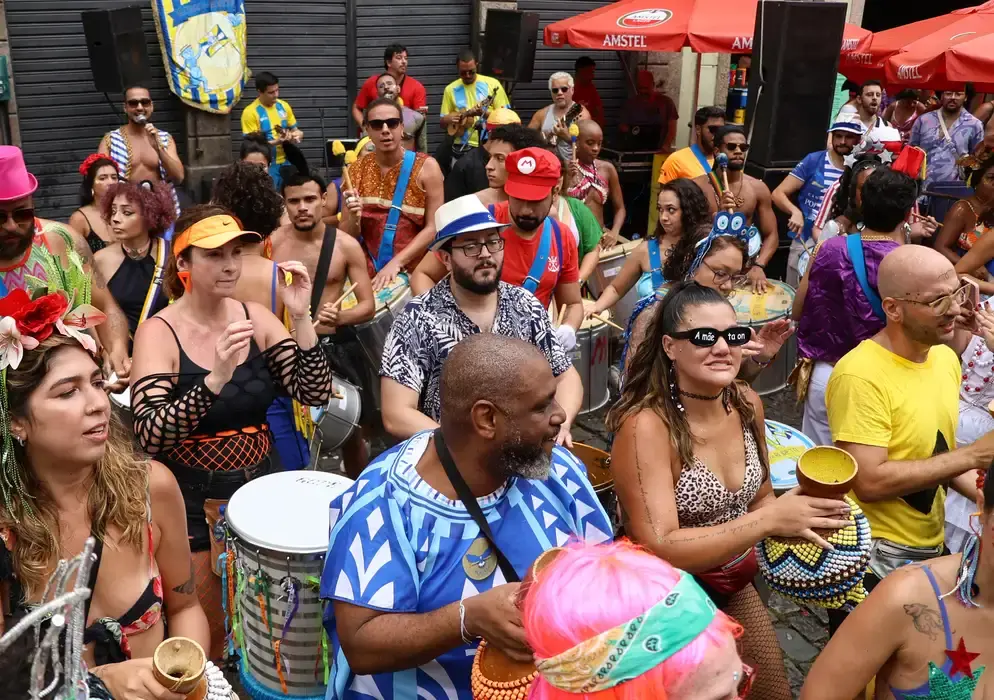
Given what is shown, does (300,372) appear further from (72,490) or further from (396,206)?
(396,206)

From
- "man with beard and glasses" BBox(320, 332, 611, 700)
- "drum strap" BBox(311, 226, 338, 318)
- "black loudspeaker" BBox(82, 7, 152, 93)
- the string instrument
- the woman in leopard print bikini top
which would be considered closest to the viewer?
"man with beard and glasses" BBox(320, 332, 611, 700)

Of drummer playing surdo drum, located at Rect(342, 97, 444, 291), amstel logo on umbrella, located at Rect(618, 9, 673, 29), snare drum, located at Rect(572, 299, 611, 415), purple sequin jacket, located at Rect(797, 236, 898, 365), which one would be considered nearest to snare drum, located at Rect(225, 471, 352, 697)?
purple sequin jacket, located at Rect(797, 236, 898, 365)

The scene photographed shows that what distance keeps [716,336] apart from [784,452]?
3.89ft

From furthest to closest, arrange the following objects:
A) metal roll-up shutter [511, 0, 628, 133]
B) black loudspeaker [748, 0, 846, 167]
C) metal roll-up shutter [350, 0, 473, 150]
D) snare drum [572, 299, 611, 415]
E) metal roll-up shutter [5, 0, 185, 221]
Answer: metal roll-up shutter [511, 0, 628, 133], metal roll-up shutter [350, 0, 473, 150], metal roll-up shutter [5, 0, 185, 221], black loudspeaker [748, 0, 846, 167], snare drum [572, 299, 611, 415]

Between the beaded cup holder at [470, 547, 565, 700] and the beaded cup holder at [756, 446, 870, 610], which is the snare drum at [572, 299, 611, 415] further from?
the beaded cup holder at [470, 547, 565, 700]

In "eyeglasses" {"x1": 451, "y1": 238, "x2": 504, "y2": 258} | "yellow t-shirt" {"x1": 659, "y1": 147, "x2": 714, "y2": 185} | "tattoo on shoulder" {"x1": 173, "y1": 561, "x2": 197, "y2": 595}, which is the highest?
"eyeglasses" {"x1": 451, "y1": 238, "x2": 504, "y2": 258}

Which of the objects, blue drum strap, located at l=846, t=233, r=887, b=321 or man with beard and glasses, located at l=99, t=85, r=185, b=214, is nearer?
blue drum strap, located at l=846, t=233, r=887, b=321

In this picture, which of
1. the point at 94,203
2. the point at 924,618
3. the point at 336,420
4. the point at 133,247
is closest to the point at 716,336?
the point at 924,618

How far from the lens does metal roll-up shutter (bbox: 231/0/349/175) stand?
1286cm

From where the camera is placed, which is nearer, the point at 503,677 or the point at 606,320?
the point at 503,677

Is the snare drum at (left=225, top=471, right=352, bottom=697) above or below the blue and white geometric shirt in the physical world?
below

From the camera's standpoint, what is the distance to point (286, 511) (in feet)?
11.8

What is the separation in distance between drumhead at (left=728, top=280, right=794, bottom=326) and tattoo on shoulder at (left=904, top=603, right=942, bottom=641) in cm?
418

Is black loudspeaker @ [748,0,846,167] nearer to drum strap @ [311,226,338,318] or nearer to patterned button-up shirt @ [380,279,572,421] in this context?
drum strap @ [311,226,338,318]
